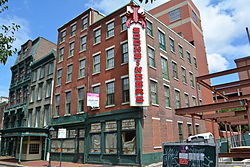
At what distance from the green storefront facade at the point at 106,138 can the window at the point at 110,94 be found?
122cm

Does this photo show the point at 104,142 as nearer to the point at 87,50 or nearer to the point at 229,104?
→ the point at 87,50

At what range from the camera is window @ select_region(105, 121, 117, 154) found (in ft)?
63.7

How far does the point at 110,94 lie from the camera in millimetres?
21266

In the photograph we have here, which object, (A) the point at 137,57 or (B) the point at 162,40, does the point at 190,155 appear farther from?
(B) the point at 162,40

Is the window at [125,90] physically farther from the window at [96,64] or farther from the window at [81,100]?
the window at [81,100]

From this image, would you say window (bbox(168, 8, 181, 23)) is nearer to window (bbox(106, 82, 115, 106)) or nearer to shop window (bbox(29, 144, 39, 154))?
window (bbox(106, 82, 115, 106))

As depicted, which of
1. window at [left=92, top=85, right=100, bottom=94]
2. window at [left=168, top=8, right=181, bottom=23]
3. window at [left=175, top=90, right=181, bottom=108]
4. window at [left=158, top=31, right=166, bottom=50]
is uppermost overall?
window at [left=168, top=8, right=181, bottom=23]

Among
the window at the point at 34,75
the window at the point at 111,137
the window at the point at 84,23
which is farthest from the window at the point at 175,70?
the window at the point at 34,75

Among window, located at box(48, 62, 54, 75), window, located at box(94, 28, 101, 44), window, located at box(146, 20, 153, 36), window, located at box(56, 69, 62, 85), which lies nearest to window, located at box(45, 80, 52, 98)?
window, located at box(48, 62, 54, 75)

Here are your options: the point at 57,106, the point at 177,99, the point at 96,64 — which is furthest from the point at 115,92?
the point at 57,106

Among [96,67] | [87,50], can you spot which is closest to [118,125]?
[96,67]

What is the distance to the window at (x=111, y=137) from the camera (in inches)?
764

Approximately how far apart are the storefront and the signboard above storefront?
1289 millimetres

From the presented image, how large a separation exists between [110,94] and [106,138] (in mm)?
4235
